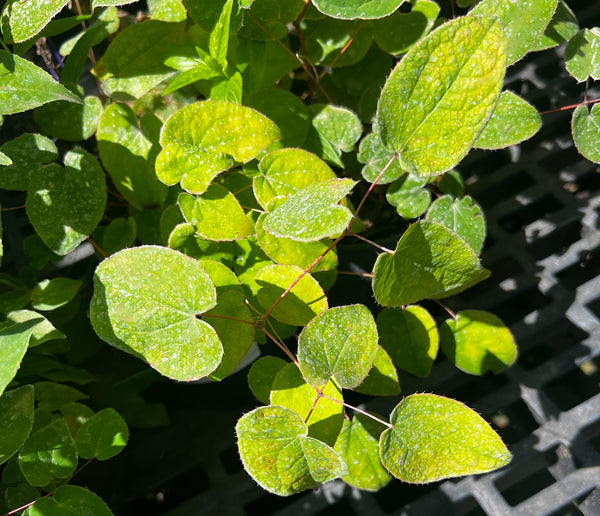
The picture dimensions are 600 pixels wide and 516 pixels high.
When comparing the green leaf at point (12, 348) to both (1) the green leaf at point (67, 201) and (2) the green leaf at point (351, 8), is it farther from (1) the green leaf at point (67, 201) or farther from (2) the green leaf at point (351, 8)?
(2) the green leaf at point (351, 8)

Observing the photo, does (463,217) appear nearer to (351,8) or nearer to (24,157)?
(351,8)

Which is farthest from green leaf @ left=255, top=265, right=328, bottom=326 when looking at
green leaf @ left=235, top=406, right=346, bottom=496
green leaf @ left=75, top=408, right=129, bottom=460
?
green leaf @ left=75, top=408, right=129, bottom=460

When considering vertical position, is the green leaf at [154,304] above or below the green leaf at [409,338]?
above

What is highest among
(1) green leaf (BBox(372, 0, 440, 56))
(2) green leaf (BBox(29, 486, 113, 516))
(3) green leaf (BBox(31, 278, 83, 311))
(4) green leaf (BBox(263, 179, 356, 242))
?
(1) green leaf (BBox(372, 0, 440, 56))

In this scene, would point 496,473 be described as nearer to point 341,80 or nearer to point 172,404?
point 172,404

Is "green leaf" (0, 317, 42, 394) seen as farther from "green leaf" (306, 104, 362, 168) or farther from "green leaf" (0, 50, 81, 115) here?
"green leaf" (306, 104, 362, 168)

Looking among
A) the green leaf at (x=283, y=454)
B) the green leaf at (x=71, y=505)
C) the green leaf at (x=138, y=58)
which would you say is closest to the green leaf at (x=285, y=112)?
the green leaf at (x=138, y=58)
